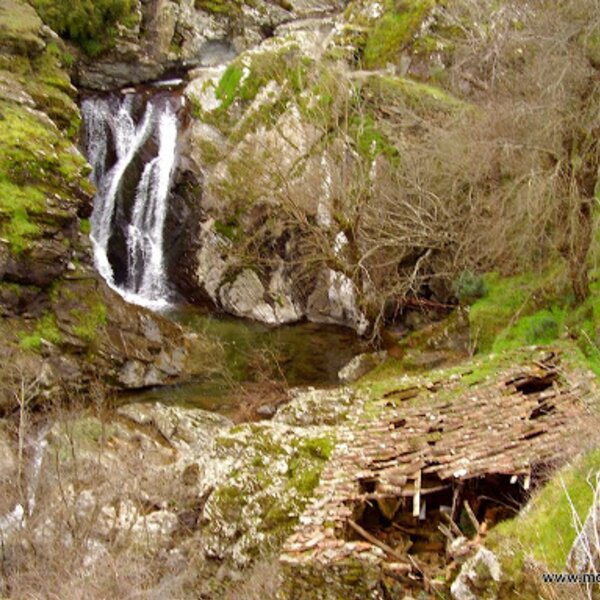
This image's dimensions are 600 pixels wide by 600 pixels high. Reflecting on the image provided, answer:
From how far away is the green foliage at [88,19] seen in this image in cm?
2670

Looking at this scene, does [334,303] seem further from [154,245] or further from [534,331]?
[534,331]

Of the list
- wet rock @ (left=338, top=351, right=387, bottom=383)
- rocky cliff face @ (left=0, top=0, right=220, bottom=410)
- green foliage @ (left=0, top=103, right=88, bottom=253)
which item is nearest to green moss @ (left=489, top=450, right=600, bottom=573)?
wet rock @ (left=338, top=351, right=387, bottom=383)

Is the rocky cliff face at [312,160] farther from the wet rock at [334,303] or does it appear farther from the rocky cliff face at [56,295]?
the rocky cliff face at [56,295]

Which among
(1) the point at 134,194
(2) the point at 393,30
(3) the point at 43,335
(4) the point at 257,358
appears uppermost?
(2) the point at 393,30

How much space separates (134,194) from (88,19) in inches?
379

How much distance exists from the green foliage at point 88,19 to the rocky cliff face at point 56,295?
25.3ft

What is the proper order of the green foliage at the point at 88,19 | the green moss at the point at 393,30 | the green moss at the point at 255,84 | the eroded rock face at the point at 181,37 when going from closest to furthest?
the green moss at the point at 255,84 → the green moss at the point at 393,30 → the green foliage at the point at 88,19 → the eroded rock face at the point at 181,37

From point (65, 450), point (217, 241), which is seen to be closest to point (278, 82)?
point (217, 241)

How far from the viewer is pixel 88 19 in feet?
90.2

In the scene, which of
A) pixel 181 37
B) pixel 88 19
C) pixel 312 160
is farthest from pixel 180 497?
pixel 181 37

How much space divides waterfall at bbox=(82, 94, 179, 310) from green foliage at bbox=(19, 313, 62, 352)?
188 inches

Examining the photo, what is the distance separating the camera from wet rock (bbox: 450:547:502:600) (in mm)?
4582

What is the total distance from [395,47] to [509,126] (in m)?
10.4

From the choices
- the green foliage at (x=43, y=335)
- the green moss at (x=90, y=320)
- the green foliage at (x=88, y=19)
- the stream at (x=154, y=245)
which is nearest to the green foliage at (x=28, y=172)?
the green foliage at (x=43, y=335)
